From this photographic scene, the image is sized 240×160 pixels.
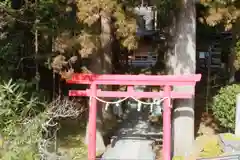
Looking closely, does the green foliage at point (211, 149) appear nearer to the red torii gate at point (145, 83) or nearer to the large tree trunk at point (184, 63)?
the large tree trunk at point (184, 63)

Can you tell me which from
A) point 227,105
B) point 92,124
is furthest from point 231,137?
point 92,124

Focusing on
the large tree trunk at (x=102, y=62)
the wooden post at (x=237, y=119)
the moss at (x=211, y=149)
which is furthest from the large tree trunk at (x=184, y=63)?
the large tree trunk at (x=102, y=62)

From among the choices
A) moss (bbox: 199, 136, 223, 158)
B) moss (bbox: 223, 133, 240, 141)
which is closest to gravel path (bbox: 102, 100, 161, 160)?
moss (bbox: 199, 136, 223, 158)

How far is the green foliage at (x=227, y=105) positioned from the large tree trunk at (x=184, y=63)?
962 mm

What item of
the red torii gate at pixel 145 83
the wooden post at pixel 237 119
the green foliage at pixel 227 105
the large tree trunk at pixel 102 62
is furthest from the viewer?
the large tree trunk at pixel 102 62

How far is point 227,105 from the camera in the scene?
12.7 metres

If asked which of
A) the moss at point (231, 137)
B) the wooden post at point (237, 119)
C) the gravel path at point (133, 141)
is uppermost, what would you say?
the wooden post at point (237, 119)

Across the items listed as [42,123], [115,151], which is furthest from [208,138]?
[42,123]

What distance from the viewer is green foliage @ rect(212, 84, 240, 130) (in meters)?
12.6

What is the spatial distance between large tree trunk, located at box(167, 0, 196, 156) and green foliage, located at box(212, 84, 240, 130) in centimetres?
96

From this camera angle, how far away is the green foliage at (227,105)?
12633mm

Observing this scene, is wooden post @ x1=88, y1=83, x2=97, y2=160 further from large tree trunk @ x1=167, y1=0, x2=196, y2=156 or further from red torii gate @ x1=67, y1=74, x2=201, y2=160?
large tree trunk @ x1=167, y1=0, x2=196, y2=156

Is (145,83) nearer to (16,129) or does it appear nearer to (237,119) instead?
(237,119)

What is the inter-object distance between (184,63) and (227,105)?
5.69 feet
